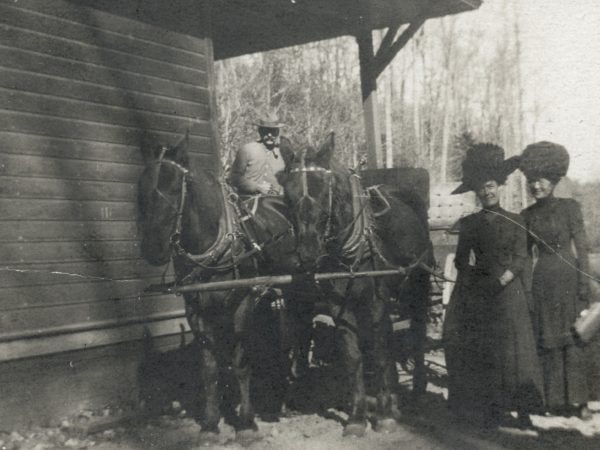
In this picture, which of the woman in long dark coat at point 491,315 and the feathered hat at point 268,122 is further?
the feathered hat at point 268,122

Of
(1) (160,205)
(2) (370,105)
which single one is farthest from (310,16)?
(1) (160,205)

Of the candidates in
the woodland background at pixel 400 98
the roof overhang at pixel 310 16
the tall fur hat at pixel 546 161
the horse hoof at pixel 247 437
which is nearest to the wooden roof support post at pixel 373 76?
the roof overhang at pixel 310 16

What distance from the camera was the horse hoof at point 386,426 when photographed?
564 cm

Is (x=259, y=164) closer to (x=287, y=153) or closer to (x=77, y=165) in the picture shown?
(x=287, y=153)

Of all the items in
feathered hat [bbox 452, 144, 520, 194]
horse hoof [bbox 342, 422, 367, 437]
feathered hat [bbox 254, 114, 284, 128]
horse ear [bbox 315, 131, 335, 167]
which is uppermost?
feathered hat [bbox 254, 114, 284, 128]

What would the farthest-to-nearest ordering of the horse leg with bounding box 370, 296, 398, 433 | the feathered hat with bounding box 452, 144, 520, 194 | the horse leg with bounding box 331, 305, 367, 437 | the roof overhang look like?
1. the roof overhang
2. the horse leg with bounding box 370, 296, 398, 433
3. the horse leg with bounding box 331, 305, 367, 437
4. the feathered hat with bounding box 452, 144, 520, 194

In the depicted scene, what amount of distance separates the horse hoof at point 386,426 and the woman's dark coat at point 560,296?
4.38ft

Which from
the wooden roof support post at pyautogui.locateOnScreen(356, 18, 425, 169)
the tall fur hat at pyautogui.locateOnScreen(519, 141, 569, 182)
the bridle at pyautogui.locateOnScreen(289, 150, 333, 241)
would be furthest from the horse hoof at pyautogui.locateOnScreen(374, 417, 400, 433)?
the wooden roof support post at pyautogui.locateOnScreen(356, 18, 425, 169)

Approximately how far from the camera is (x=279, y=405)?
645 centimetres

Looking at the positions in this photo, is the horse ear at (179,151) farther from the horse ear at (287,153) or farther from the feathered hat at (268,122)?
the feathered hat at (268,122)

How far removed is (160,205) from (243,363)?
1.62m

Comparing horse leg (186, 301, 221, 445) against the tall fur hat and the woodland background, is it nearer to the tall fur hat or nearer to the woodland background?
the tall fur hat

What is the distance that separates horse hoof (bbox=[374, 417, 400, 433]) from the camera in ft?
18.5

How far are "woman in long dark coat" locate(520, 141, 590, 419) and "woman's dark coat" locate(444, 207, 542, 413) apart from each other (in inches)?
7.1
